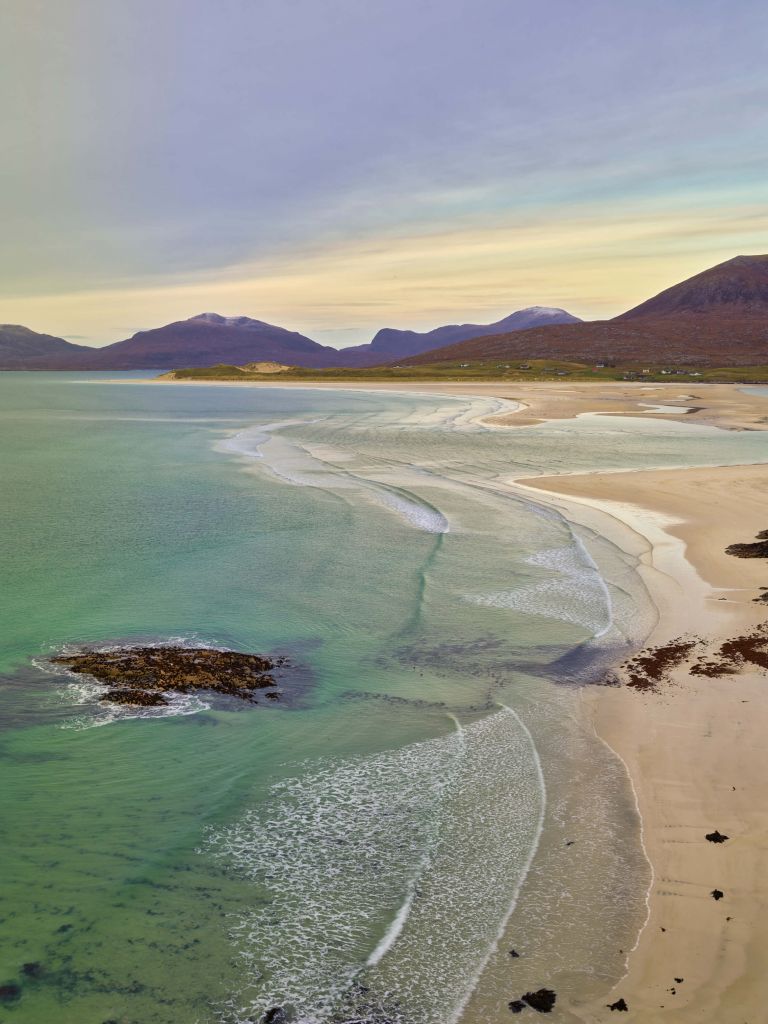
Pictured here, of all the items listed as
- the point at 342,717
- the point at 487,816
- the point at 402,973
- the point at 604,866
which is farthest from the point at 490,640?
the point at 402,973

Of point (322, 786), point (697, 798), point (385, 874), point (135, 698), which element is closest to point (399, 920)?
point (385, 874)

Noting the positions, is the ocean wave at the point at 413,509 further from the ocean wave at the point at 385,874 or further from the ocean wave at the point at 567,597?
the ocean wave at the point at 385,874

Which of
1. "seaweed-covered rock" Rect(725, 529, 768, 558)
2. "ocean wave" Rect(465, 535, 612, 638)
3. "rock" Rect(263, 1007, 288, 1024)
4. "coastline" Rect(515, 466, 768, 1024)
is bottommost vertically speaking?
"rock" Rect(263, 1007, 288, 1024)

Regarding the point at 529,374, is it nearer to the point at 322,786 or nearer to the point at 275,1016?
the point at 322,786

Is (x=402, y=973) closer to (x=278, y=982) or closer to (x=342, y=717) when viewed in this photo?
(x=278, y=982)

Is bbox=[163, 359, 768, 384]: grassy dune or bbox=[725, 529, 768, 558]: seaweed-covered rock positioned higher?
bbox=[163, 359, 768, 384]: grassy dune

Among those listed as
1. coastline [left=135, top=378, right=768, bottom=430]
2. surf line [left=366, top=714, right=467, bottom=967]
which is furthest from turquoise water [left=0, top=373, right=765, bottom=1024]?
coastline [left=135, top=378, right=768, bottom=430]

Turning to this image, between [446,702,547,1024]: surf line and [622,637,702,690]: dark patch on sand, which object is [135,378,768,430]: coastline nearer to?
[622,637,702,690]: dark patch on sand
